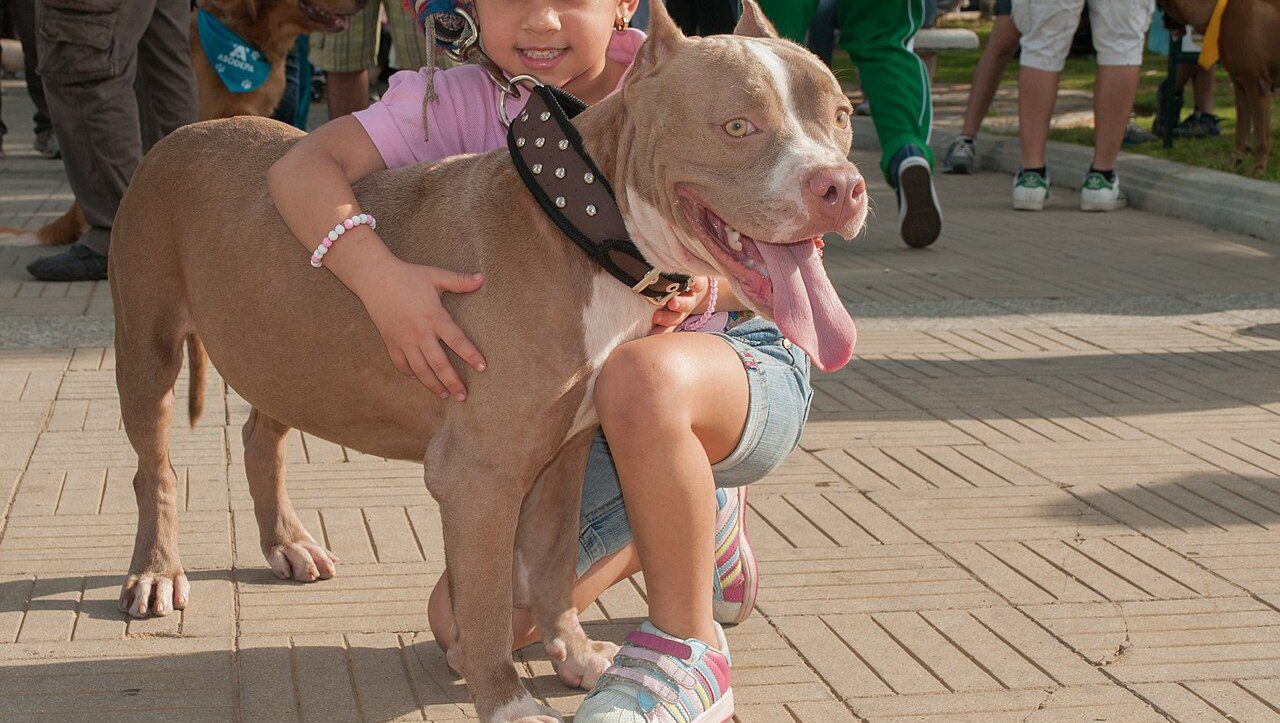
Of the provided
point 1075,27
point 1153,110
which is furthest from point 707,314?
point 1153,110

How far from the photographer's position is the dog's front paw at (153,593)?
3416mm

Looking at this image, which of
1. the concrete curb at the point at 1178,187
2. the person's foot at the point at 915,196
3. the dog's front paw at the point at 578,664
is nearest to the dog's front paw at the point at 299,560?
the dog's front paw at the point at 578,664

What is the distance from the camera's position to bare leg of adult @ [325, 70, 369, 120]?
951 centimetres

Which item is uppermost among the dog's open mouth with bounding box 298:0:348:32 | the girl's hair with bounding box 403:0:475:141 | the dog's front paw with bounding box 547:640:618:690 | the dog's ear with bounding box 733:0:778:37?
the dog's ear with bounding box 733:0:778:37

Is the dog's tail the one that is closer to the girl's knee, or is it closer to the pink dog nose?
the girl's knee

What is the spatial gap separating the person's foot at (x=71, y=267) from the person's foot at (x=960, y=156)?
A: 22.5 ft

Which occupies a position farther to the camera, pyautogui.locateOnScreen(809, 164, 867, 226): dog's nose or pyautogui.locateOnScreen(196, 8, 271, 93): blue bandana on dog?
pyautogui.locateOnScreen(196, 8, 271, 93): blue bandana on dog

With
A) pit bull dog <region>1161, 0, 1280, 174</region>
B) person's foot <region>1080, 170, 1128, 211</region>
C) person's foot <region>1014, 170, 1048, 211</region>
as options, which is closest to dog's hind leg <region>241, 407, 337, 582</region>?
person's foot <region>1014, 170, 1048, 211</region>

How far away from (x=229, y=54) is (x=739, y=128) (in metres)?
6.42

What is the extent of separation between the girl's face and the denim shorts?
0.69 meters

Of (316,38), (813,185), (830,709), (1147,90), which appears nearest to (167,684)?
(830,709)

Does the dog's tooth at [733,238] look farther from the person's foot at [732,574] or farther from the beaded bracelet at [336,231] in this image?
the person's foot at [732,574]

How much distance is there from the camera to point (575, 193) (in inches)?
109

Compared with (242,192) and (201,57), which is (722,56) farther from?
(201,57)
